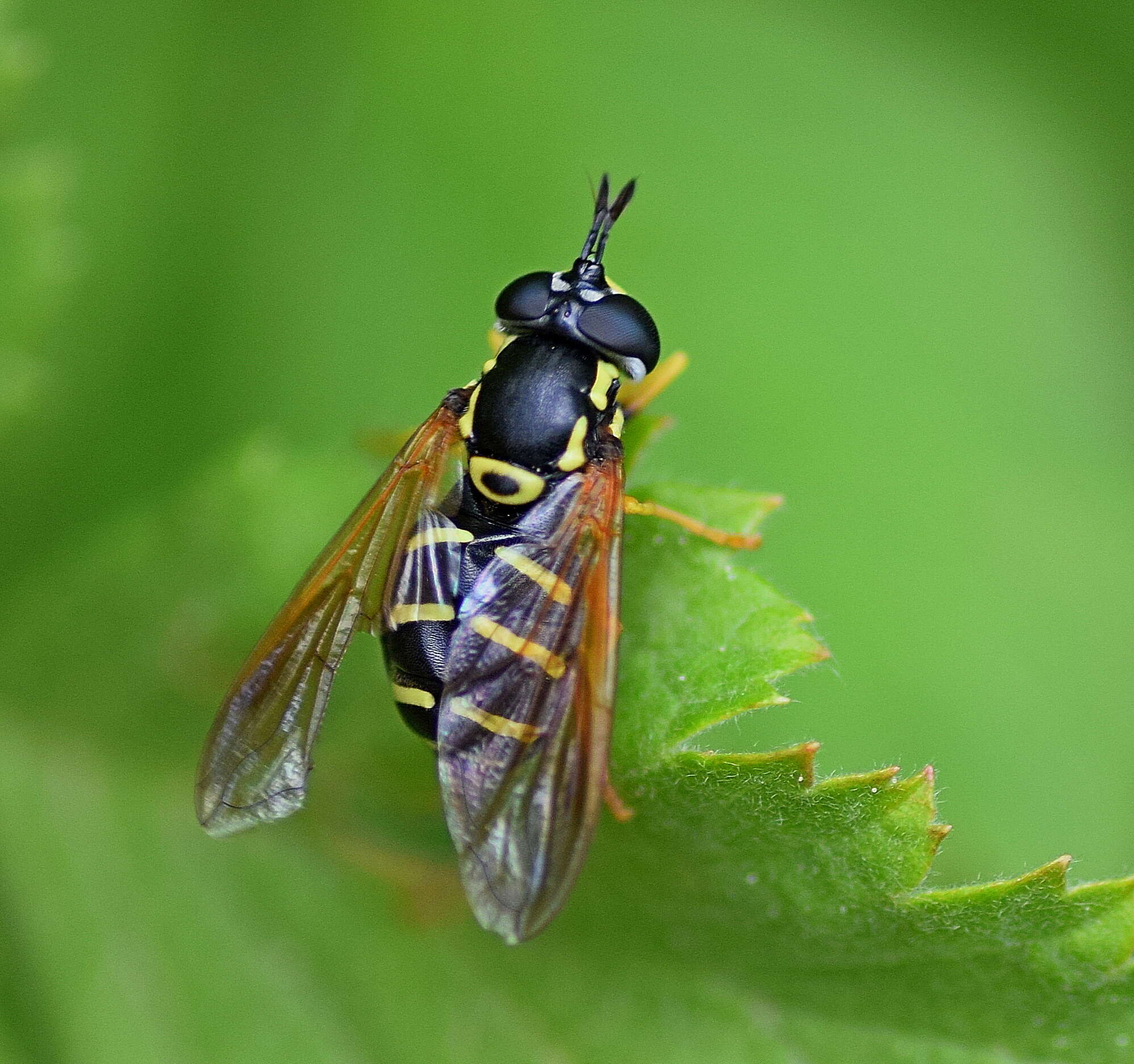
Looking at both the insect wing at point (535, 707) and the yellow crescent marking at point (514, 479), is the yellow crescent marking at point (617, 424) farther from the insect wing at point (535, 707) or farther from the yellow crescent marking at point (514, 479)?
the yellow crescent marking at point (514, 479)

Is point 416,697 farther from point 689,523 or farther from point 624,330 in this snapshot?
point 624,330

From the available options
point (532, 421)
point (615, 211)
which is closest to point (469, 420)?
point (532, 421)

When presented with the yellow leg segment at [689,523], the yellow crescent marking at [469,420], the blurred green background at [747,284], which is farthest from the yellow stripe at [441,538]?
the blurred green background at [747,284]

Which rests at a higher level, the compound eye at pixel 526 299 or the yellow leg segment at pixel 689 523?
the compound eye at pixel 526 299

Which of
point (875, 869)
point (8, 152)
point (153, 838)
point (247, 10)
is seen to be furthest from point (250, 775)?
point (247, 10)

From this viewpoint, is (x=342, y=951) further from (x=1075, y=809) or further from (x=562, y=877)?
(x=1075, y=809)

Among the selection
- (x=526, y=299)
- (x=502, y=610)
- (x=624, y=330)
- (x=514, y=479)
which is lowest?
(x=502, y=610)

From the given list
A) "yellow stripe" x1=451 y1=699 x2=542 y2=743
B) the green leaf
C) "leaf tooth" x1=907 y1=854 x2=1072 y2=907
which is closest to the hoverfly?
"yellow stripe" x1=451 y1=699 x2=542 y2=743
